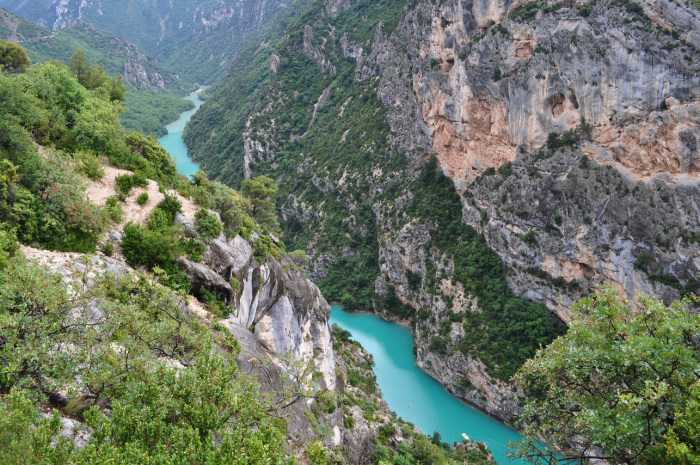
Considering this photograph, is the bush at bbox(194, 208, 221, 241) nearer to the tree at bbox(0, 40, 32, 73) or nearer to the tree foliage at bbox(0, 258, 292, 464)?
the tree foliage at bbox(0, 258, 292, 464)

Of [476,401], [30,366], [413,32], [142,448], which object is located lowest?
[476,401]

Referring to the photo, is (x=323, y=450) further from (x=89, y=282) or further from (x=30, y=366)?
(x=89, y=282)

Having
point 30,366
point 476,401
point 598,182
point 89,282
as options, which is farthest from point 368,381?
point 30,366

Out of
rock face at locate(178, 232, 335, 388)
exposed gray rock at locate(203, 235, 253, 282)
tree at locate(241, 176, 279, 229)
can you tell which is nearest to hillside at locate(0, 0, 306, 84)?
tree at locate(241, 176, 279, 229)

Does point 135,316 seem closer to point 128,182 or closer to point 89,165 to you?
point 128,182

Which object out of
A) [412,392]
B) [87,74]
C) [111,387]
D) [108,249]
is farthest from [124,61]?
[111,387]

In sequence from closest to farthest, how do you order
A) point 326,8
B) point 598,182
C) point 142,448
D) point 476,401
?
1. point 142,448
2. point 598,182
3. point 476,401
4. point 326,8
